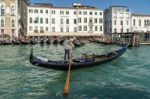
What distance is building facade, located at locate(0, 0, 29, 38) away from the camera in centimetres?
4331

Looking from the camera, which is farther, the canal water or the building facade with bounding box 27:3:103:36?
the building facade with bounding box 27:3:103:36

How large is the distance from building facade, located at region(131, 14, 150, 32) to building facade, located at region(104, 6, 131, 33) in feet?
3.23

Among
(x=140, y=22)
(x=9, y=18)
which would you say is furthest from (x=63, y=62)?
(x=140, y=22)

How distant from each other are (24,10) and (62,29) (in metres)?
6.77

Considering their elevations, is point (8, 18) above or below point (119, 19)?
below

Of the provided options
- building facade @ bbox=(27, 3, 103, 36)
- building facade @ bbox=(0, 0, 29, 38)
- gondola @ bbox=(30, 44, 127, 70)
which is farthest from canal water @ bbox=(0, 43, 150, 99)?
building facade @ bbox=(27, 3, 103, 36)

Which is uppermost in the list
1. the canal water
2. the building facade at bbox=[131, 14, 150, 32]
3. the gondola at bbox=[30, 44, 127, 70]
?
the building facade at bbox=[131, 14, 150, 32]

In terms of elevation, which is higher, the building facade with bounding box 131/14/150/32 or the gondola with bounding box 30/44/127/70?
the building facade with bounding box 131/14/150/32

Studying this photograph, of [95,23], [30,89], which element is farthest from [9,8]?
[30,89]

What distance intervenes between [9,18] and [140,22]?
22.6 m

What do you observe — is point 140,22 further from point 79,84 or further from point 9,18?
point 79,84

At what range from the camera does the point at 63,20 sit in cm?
4906

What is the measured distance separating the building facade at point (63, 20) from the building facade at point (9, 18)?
2999 mm

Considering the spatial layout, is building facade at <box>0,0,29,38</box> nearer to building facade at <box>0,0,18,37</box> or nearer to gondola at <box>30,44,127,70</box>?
building facade at <box>0,0,18,37</box>
